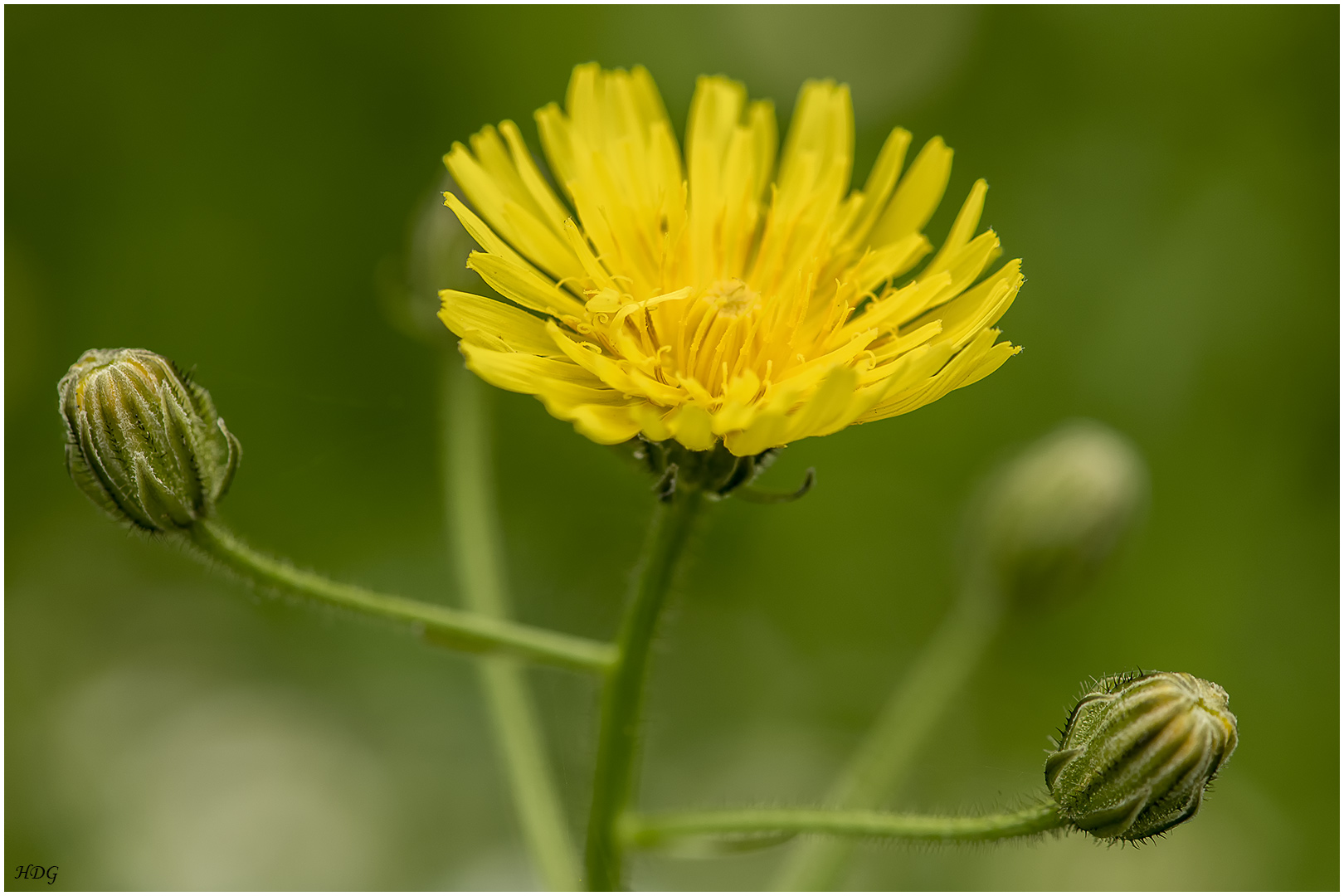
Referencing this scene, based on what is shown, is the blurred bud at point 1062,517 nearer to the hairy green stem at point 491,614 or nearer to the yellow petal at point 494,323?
the hairy green stem at point 491,614

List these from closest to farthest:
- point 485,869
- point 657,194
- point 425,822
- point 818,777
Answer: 1. point 657,194
2. point 485,869
3. point 425,822
4. point 818,777

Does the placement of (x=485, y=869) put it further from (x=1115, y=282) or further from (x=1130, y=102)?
(x=1130, y=102)

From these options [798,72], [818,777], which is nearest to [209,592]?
[818,777]

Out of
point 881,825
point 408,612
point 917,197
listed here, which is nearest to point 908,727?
point 881,825

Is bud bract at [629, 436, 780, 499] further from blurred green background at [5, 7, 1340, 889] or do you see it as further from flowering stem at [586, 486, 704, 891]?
blurred green background at [5, 7, 1340, 889]

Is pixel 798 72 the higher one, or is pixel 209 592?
pixel 798 72

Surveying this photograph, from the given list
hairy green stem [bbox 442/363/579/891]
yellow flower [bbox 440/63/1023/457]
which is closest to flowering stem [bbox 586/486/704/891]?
yellow flower [bbox 440/63/1023/457]

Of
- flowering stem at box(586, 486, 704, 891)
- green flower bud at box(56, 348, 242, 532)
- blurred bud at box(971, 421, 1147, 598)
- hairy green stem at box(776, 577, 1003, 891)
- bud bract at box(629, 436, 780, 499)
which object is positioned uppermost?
green flower bud at box(56, 348, 242, 532)

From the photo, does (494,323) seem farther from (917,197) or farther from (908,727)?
(908,727)
